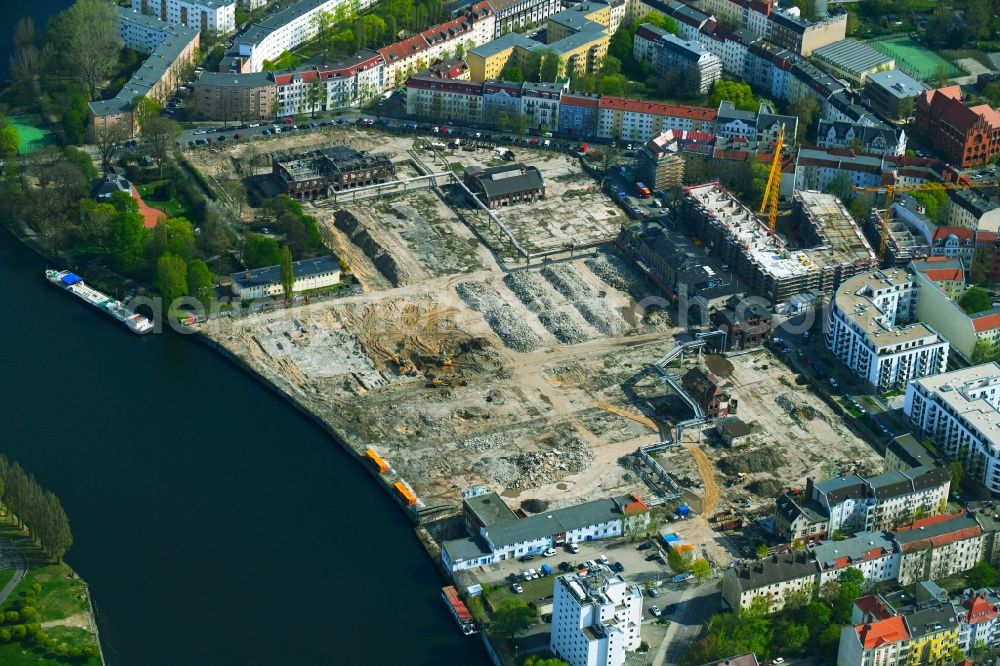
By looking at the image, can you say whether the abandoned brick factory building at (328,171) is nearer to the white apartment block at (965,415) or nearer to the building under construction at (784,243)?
the building under construction at (784,243)

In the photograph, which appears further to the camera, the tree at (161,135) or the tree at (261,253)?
the tree at (161,135)

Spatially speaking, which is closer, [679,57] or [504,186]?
[504,186]

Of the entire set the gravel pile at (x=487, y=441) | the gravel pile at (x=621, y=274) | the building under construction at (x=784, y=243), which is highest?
the building under construction at (x=784, y=243)

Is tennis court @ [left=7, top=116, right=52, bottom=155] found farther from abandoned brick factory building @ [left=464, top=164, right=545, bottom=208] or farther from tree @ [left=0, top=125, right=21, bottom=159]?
abandoned brick factory building @ [left=464, top=164, right=545, bottom=208]

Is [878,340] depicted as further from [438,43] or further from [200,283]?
[438,43]

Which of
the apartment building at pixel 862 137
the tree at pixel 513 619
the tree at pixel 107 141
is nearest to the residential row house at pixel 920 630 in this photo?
the tree at pixel 513 619

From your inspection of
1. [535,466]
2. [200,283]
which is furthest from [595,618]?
[200,283]

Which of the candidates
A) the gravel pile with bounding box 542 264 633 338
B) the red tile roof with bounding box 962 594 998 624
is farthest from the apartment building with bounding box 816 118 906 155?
the red tile roof with bounding box 962 594 998 624
